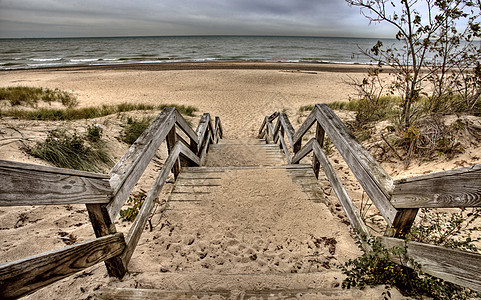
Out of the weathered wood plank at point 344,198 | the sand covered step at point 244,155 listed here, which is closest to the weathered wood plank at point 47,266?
the weathered wood plank at point 344,198

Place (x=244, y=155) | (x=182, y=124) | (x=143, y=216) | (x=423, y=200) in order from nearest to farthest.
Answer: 1. (x=423, y=200)
2. (x=143, y=216)
3. (x=182, y=124)
4. (x=244, y=155)

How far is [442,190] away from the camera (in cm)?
130

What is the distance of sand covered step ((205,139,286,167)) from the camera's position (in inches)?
219

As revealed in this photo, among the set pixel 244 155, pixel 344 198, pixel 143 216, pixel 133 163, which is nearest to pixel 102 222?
pixel 133 163

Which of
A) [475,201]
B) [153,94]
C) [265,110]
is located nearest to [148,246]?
[475,201]

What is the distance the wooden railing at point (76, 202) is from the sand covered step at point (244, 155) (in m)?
3.15

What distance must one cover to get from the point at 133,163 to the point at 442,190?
2.02 meters

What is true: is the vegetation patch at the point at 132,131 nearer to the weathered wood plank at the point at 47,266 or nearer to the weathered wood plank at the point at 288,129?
the weathered wood plank at the point at 288,129

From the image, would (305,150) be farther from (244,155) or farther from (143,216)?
(143,216)

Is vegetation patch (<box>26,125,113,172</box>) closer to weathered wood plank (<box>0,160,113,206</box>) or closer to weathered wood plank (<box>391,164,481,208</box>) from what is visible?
weathered wood plank (<box>0,160,113,206</box>)

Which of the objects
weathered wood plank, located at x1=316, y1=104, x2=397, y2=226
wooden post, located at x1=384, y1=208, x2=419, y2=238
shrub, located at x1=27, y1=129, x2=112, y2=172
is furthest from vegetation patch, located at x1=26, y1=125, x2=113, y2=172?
wooden post, located at x1=384, y1=208, x2=419, y2=238

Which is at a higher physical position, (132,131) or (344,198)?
(344,198)

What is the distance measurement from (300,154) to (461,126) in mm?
2261

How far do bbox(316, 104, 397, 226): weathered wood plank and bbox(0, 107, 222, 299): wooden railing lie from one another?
1.81 meters
